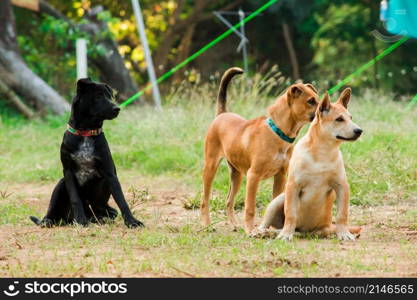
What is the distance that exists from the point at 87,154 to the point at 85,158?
1.4 inches

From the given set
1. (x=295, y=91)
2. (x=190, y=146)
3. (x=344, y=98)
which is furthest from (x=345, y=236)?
(x=190, y=146)

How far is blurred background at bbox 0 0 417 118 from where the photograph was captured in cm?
1670

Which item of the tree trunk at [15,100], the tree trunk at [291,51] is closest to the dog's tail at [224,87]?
the tree trunk at [15,100]

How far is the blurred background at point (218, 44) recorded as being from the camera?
54.8ft

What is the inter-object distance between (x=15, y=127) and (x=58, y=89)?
3.14 metres

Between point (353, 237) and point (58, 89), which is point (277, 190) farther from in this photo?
point (58, 89)

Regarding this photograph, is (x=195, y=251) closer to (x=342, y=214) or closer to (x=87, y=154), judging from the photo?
(x=342, y=214)

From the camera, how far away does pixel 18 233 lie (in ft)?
19.8

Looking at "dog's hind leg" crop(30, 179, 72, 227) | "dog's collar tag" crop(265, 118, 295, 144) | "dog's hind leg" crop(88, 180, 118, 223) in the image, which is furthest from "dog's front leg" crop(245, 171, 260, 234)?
"dog's hind leg" crop(30, 179, 72, 227)

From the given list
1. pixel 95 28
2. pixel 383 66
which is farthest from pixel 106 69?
pixel 383 66

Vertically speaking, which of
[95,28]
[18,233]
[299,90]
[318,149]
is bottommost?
[18,233]

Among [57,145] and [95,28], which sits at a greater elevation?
[95,28]

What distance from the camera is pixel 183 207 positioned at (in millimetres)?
7539

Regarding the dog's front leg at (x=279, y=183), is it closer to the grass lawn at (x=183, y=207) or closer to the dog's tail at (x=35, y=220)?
the grass lawn at (x=183, y=207)
